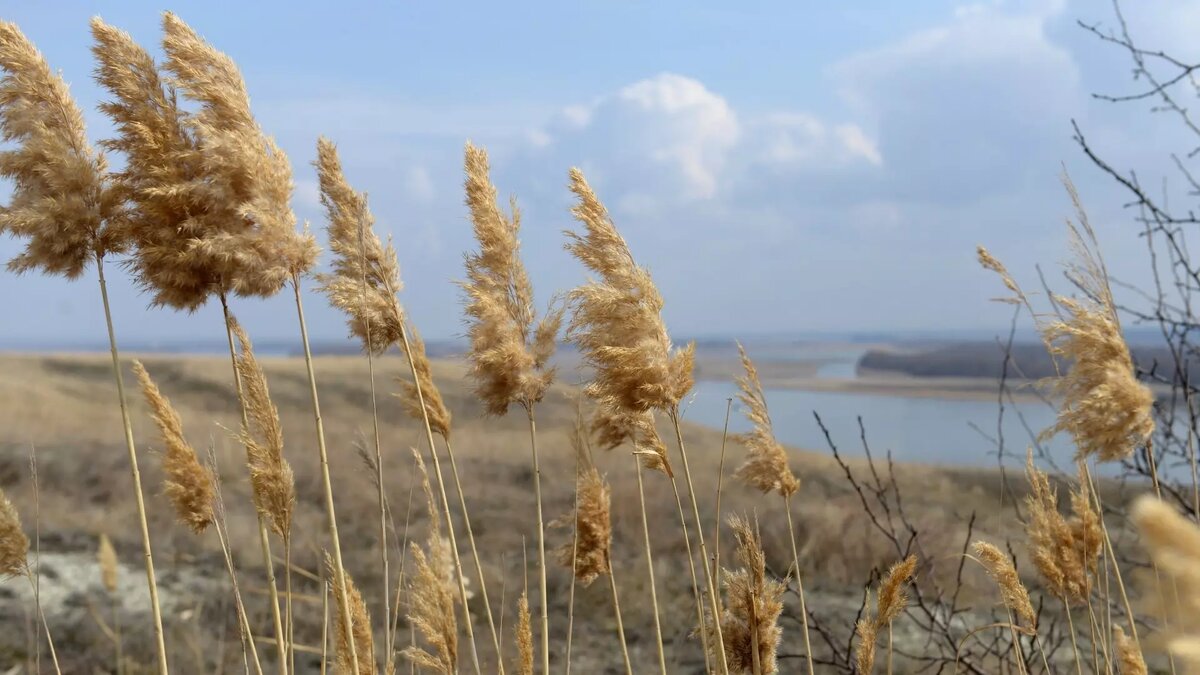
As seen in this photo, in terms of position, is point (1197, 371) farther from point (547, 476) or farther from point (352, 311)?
point (547, 476)

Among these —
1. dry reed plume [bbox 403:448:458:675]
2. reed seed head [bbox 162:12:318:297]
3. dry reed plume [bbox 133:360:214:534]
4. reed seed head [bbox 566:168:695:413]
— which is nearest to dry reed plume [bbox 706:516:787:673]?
reed seed head [bbox 566:168:695:413]

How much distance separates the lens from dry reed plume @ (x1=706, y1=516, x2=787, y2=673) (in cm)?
233

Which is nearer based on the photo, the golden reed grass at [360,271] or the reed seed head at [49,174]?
the reed seed head at [49,174]

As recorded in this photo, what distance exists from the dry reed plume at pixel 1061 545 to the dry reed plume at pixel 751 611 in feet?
2.71

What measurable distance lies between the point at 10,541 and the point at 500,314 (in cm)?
146

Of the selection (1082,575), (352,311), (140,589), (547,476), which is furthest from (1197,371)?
(140,589)

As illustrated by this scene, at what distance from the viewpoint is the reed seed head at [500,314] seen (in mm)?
2727

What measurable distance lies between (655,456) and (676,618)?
460 centimetres

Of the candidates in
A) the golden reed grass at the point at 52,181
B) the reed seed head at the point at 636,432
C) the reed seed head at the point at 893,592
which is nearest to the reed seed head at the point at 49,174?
the golden reed grass at the point at 52,181

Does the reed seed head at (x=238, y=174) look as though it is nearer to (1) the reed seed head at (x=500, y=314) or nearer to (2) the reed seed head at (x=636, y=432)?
(1) the reed seed head at (x=500, y=314)

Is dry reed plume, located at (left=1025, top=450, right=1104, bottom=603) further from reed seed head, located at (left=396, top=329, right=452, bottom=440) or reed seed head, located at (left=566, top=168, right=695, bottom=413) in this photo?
reed seed head, located at (left=396, top=329, right=452, bottom=440)

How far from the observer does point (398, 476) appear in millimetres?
9766

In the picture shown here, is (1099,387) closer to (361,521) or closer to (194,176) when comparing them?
(194,176)

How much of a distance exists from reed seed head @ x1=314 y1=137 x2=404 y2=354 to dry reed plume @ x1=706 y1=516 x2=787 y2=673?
1138 millimetres
